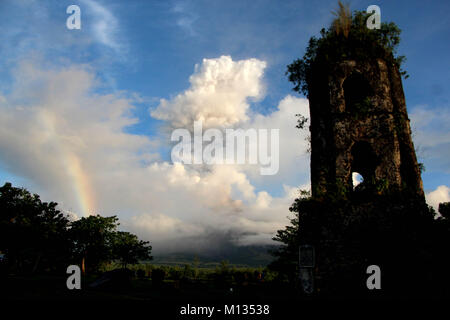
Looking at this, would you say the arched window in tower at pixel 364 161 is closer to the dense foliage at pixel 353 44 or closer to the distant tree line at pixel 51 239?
the dense foliage at pixel 353 44

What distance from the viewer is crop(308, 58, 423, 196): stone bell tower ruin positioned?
1255 cm

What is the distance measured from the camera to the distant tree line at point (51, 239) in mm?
35625

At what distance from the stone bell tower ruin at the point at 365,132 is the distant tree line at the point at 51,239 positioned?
119 ft

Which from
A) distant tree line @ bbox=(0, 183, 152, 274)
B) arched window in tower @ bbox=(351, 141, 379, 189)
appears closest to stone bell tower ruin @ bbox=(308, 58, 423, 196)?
arched window in tower @ bbox=(351, 141, 379, 189)

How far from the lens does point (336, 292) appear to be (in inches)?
422

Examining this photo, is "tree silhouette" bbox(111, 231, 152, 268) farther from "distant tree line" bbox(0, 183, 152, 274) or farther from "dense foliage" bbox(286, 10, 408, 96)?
"dense foliage" bbox(286, 10, 408, 96)

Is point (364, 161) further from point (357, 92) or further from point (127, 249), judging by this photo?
point (127, 249)

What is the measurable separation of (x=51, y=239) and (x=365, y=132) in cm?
4027

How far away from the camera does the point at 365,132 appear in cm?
1300

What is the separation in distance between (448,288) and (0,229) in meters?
40.8

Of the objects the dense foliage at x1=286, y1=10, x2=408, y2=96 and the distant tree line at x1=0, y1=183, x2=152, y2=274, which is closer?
the dense foliage at x1=286, y1=10, x2=408, y2=96

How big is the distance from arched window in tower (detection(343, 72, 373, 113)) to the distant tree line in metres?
37.6

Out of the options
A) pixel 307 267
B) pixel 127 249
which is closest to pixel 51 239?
pixel 127 249
